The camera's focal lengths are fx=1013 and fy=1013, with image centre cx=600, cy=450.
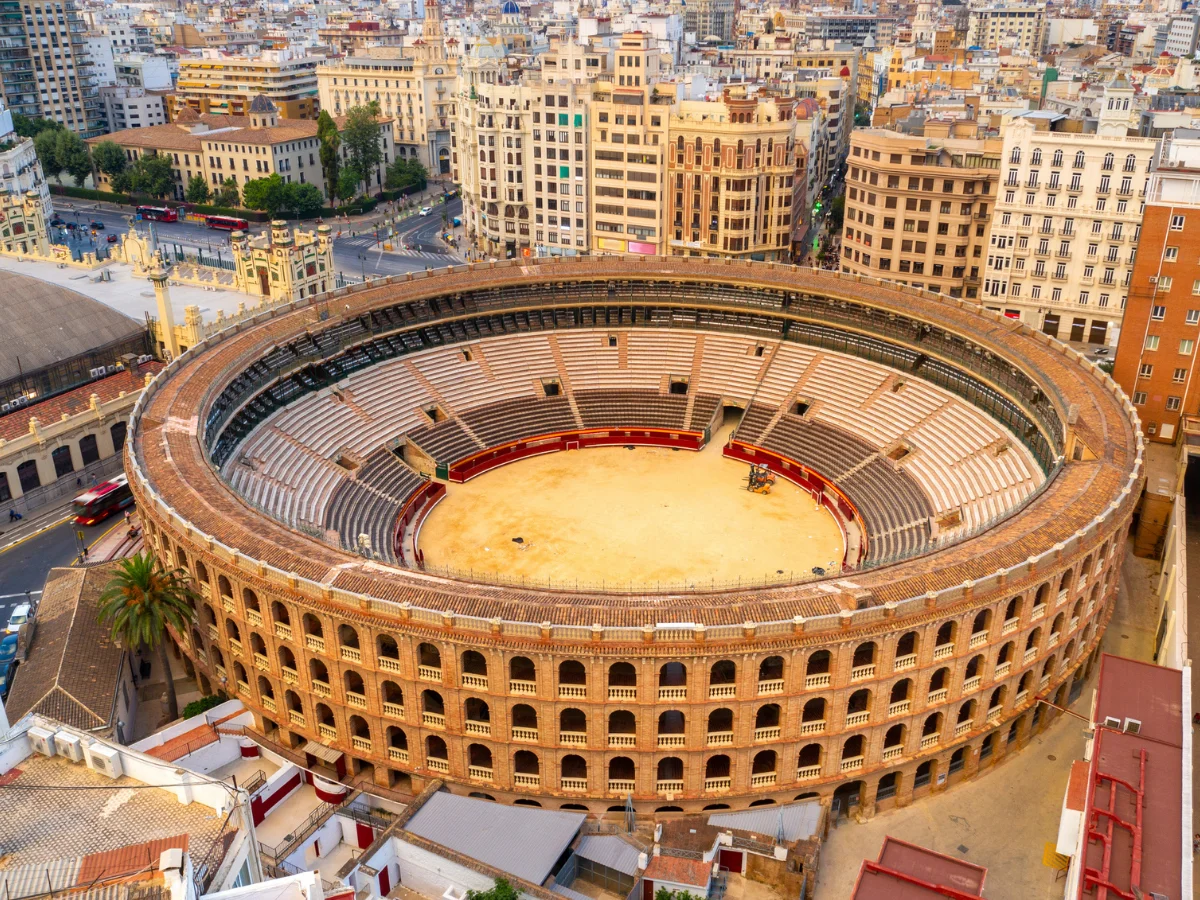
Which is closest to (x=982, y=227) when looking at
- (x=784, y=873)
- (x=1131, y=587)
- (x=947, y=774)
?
(x=1131, y=587)

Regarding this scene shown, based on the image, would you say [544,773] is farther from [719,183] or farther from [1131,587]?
[719,183]

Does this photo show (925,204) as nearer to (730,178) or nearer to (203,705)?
(730,178)

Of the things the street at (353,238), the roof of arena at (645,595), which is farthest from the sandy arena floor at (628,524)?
the street at (353,238)

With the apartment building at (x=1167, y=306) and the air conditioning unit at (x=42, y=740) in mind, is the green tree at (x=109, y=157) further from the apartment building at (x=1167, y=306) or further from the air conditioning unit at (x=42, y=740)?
the air conditioning unit at (x=42, y=740)

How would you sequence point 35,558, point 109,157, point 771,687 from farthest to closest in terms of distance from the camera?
point 109,157
point 35,558
point 771,687

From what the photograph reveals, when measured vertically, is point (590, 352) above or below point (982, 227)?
below

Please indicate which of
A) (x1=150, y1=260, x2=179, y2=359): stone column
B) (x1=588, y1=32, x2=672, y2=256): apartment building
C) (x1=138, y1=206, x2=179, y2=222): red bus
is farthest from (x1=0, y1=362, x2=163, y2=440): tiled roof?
(x1=138, y1=206, x2=179, y2=222): red bus

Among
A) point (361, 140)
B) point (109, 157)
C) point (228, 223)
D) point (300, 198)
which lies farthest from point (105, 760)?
point (109, 157)
